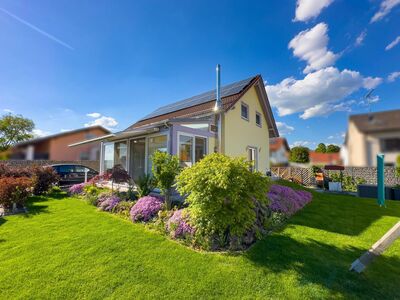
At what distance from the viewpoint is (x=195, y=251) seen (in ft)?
17.3

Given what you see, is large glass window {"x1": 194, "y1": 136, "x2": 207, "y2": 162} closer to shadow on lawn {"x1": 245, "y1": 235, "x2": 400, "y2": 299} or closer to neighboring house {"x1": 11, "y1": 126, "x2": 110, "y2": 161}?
neighboring house {"x1": 11, "y1": 126, "x2": 110, "y2": 161}

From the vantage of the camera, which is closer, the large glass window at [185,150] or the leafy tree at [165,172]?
the leafy tree at [165,172]

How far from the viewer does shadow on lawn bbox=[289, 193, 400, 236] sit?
23.8 ft

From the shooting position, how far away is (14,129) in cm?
3198

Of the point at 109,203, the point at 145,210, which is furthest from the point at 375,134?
the point at 109,203

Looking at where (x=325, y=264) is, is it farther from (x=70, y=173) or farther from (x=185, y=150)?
(x=70, y=173)

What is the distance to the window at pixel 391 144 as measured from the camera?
82 centimetres

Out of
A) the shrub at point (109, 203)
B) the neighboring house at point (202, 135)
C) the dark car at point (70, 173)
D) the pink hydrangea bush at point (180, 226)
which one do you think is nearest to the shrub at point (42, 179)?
the dark car at point (70, 173)

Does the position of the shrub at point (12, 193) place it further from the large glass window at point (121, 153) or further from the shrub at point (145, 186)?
the large glass window at point (121, 153)

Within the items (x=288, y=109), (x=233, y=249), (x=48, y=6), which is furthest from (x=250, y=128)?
(x=288, y=109)

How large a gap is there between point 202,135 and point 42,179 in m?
9.86

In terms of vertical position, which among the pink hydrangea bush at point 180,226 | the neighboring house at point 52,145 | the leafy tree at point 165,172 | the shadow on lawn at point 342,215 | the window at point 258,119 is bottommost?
the shadow on lawn at point 342,215

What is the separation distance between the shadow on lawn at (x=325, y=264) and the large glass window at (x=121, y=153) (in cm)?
1076

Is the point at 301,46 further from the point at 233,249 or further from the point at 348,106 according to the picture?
the point at 233,249
